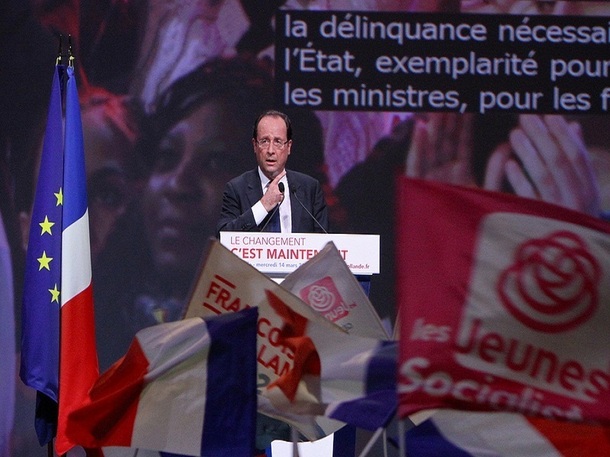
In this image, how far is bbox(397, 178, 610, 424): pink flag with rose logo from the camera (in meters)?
3.73

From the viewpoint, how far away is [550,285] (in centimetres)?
→ 374

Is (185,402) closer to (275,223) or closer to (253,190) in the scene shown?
(275,223)

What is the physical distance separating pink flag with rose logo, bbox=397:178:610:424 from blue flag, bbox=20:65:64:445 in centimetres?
346

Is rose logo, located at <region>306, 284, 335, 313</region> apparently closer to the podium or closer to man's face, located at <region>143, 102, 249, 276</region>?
the podium

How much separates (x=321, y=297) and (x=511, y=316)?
1738 millimetres

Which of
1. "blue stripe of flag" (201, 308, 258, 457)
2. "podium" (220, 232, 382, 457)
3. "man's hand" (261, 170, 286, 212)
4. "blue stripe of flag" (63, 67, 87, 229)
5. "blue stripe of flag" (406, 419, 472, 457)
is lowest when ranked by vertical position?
"blue stripe of flag" (406, 419, 472, 457)

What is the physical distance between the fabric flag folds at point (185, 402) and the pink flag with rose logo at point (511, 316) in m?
1.06

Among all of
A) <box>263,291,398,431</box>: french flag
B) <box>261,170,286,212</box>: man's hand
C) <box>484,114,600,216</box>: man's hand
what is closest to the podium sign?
<box>261,170,286,212</box>: man's hand

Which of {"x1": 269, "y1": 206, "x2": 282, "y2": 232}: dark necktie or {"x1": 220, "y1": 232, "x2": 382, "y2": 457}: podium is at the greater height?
{"x1": 269, "y1": 206, "x2": 282, "y2": 232}: dark necktie

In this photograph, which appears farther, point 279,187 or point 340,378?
point 279,187

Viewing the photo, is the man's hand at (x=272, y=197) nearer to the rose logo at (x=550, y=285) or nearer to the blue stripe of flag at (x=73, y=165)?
the blue stripe of flag at (x=73, y=165)

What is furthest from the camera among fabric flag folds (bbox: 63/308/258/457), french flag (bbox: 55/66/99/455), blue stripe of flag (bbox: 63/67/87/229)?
blue stripe of flag (bbox: 63/67/87/229)

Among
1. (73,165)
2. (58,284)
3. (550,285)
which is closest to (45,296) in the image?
(58,284)

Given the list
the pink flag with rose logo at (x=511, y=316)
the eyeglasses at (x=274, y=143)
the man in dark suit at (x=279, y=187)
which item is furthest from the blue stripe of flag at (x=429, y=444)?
the eyeglasses at (x=274, y=143)
